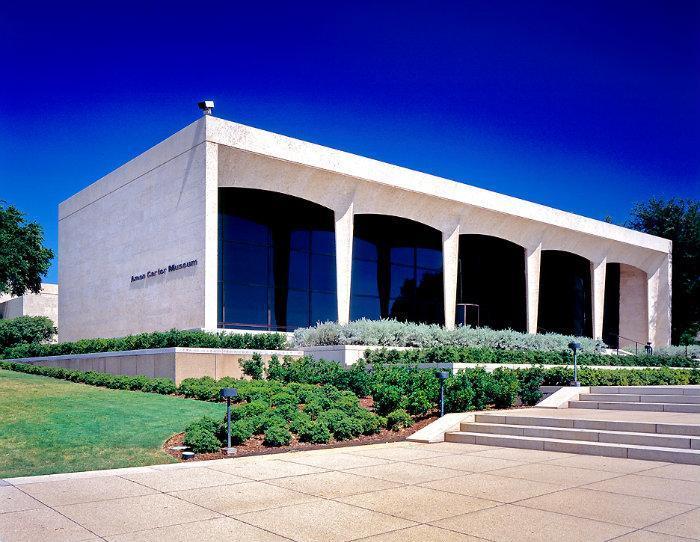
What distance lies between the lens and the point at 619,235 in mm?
37844

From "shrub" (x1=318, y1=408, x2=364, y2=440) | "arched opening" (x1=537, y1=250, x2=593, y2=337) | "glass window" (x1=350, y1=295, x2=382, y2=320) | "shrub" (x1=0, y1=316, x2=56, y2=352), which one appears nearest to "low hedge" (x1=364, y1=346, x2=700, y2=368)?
"shrub" (x1=318, y1=408, x2=364, y2=440)

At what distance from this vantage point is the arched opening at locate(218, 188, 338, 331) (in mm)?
25016

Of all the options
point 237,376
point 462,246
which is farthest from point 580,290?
point 237,376

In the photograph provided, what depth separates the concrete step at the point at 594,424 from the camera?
10109mm

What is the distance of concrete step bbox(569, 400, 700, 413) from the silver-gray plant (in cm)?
726

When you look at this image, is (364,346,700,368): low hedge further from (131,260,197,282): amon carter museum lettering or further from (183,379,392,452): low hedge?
(131,260,197,282): amon carter museum lettering

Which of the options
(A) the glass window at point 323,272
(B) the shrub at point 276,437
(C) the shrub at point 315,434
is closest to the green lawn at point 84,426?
(B) the shrub at point 276,437

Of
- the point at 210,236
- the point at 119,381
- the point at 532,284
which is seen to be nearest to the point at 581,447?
the point at 119,381

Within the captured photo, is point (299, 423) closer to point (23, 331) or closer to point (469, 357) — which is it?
point (469, 357)

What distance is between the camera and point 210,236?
2177 cm

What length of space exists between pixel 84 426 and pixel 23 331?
33.6 m

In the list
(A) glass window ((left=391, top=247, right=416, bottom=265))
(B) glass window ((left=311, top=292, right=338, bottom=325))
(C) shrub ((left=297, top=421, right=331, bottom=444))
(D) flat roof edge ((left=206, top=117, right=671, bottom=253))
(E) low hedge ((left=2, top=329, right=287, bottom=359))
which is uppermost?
(D) flat roof edge ((left=206, top=117, right=671, bottom=253))

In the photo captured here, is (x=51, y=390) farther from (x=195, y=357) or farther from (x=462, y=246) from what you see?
(x=462, y=246)

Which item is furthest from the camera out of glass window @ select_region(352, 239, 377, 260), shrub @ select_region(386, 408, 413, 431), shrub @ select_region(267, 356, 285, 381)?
glass window @ select_region(352, 239, 377, 260)
